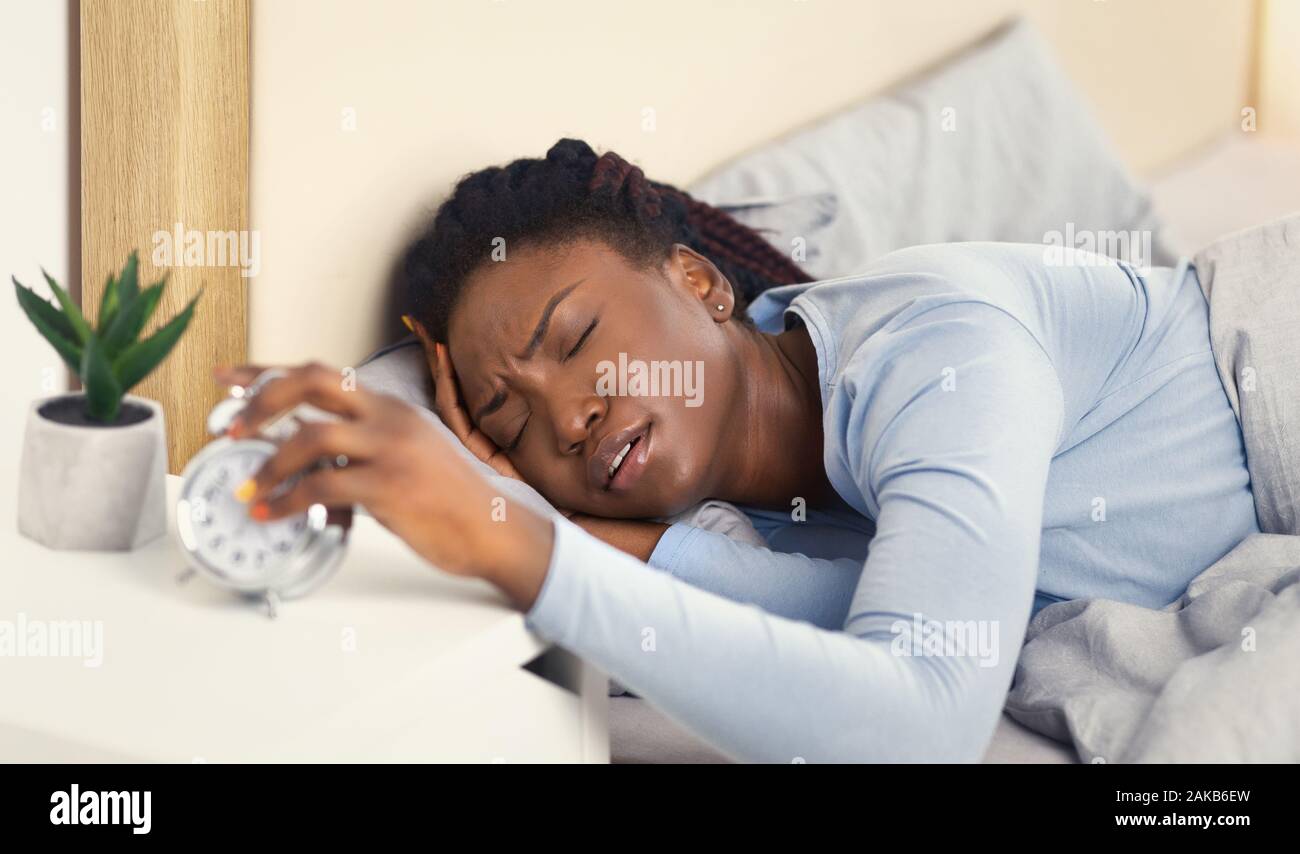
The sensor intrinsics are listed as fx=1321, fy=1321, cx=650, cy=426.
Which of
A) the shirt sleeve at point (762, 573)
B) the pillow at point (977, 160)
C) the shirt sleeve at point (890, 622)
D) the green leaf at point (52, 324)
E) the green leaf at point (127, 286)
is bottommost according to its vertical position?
the shirt sleeve at point (762, 573)

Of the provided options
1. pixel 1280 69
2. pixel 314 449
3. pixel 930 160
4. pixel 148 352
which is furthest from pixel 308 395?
pixel 1280 69

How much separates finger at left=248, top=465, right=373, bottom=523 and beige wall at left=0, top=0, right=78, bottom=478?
47 centimetres

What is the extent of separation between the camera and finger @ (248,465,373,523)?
85cm

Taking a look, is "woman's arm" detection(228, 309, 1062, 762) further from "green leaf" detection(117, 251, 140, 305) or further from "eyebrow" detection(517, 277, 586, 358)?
"eyebrow" detection(517, 277, 586, 358)

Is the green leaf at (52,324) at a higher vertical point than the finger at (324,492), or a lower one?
higher

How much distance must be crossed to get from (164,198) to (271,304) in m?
0.17

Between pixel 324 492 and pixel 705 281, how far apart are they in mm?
655

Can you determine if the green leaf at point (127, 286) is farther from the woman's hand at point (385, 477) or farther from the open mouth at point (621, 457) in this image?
the open mouth at point (621, 457)

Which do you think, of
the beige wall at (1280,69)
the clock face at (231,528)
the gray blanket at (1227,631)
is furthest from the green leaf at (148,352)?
the beige wall at (1280,69)

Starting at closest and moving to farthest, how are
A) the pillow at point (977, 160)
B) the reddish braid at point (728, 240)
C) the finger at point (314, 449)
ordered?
the finger at point (314, 449) → the reddish braid at point (728, 240) → the pillow at point (977, 160)

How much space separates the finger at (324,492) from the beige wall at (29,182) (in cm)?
47

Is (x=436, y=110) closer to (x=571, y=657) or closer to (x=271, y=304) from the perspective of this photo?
(x=271, y=304)

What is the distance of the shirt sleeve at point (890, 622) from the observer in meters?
0.90

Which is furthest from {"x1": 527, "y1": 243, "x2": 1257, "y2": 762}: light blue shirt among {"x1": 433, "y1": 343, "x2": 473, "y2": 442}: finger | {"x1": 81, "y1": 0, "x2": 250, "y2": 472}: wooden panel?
{"x1": 81, "y1": 0, "x2": 250, "y2": 472}: wooden panel
